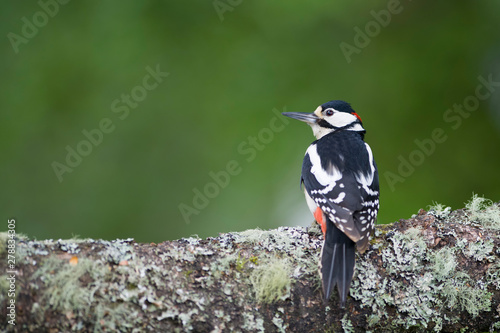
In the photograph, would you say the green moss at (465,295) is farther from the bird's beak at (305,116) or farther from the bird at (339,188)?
the bird's beak at (305,116)

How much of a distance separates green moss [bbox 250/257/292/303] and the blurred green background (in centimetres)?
155

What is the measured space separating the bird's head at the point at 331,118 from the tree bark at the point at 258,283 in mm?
1231

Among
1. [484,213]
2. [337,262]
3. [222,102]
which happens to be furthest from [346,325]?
[222,102]

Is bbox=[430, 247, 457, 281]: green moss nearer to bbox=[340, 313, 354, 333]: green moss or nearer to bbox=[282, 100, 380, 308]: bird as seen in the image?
bbox=[282, 100, 380, 308]: bird

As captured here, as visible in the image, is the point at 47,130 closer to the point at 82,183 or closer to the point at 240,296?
the point at 82,183

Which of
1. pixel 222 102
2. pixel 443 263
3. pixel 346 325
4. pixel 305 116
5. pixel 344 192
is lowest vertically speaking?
pixel 346 325

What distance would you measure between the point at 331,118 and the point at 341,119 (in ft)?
0.24

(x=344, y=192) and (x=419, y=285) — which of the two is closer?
(x=419, y=285)

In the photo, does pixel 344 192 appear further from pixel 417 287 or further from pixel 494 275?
pixel 494 275

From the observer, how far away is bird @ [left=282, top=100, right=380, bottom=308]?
2.30 metres

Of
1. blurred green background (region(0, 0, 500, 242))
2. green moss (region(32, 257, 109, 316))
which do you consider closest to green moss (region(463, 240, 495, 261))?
blurred green background (region(0, 0, 500, 242))

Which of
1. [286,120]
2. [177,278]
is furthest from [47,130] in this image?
[177,278]

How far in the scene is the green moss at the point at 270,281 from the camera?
2102 millimetres

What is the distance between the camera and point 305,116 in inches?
147
